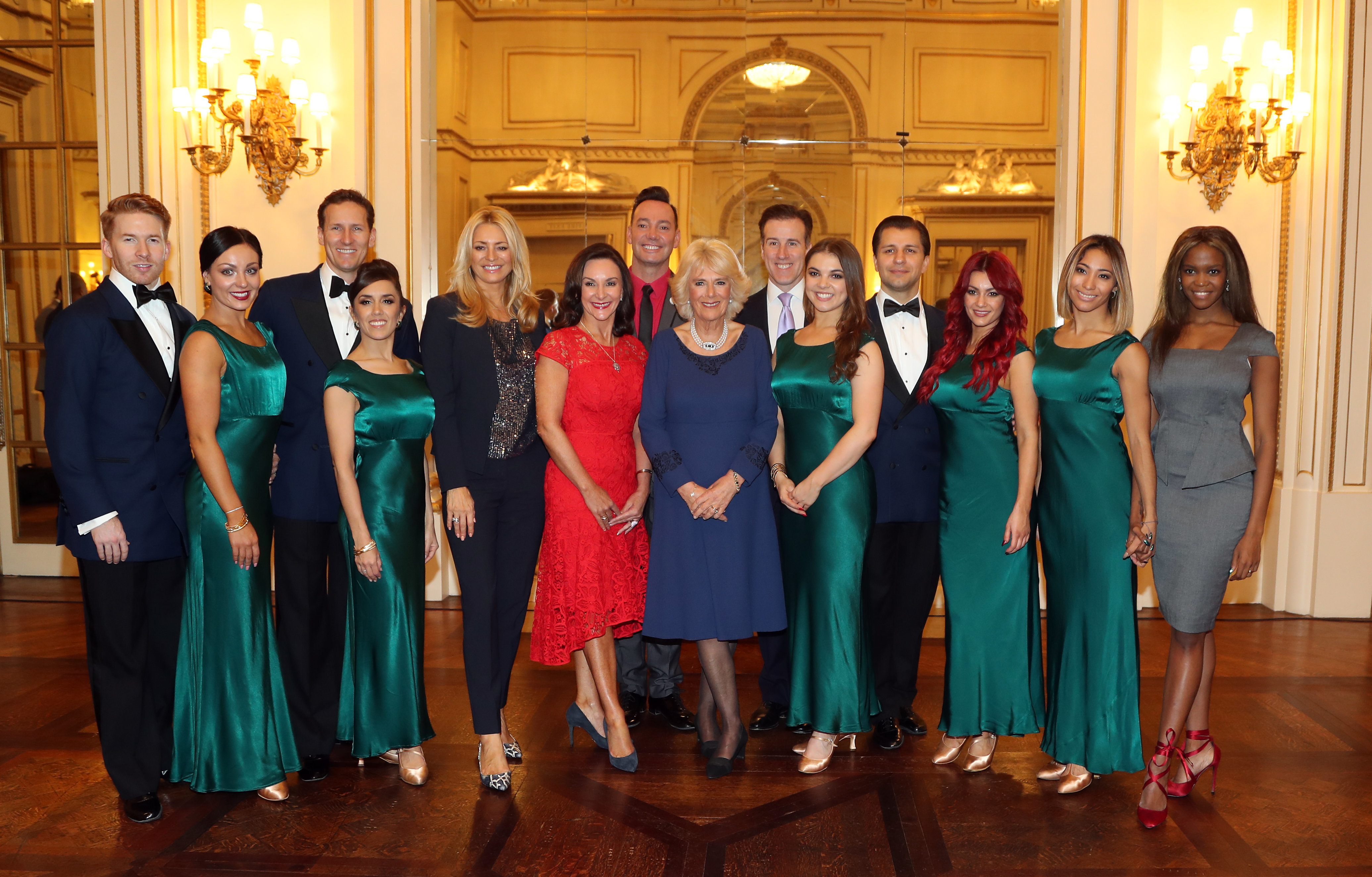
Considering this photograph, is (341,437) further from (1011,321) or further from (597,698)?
(1011,321)

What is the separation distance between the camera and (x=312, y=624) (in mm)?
3309

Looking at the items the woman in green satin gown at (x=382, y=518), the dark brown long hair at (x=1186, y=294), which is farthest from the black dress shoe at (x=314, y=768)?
the dark brown long hair at (x=1186, y=294)

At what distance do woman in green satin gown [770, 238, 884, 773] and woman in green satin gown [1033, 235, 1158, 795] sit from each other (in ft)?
1.97

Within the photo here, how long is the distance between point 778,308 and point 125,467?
238 centimetres

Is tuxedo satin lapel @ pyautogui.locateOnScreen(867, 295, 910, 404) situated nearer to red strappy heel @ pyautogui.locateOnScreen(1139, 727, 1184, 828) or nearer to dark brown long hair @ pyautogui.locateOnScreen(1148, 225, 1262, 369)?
dark brown long hair @ pyautogui.locateOnScreen(1148, 225, 1262, 369)

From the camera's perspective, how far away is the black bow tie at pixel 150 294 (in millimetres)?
3008

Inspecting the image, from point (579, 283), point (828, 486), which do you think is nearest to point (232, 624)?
point (579, 283)

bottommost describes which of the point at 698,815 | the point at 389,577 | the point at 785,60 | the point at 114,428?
the point at 698,815

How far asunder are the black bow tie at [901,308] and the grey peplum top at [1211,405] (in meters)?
0.85

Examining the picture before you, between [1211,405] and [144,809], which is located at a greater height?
[1211,405]

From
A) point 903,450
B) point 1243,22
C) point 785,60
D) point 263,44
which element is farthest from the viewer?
point 785,60

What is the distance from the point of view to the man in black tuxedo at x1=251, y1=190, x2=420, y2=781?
3256 mm

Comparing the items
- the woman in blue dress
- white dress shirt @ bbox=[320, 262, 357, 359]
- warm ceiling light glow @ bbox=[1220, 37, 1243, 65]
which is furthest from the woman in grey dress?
warm ceiling light glow @ bbox=[1220, 37, 1243, 65]

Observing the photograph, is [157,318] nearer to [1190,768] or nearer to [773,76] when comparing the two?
[1190,768]
